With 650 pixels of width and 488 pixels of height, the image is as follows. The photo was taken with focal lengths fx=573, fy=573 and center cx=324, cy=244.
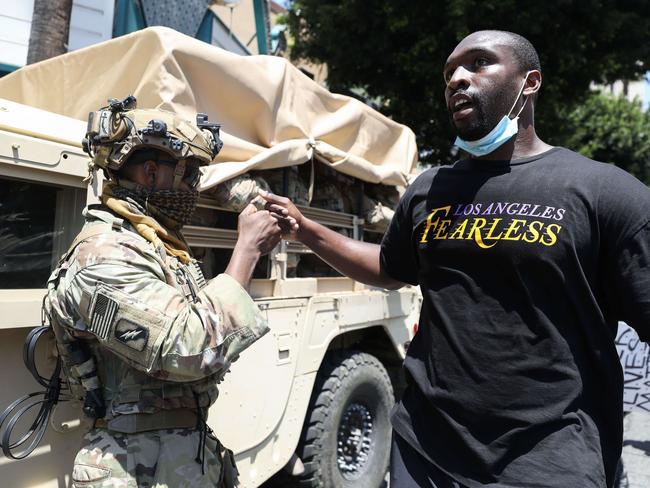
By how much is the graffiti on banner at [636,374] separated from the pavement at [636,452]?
5.6 inches

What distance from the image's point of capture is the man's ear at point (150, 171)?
1.82m

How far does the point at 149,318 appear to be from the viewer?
1529 millimetres

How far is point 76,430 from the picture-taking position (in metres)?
Result: 2.06

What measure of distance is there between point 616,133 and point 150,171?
19.8m

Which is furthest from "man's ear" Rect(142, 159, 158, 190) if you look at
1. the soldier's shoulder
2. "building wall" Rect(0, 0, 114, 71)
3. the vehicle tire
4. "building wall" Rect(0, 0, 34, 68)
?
"building wall" Rect(0, 0, 34, 68)

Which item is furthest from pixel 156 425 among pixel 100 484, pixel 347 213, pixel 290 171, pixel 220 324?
pixel 347 213

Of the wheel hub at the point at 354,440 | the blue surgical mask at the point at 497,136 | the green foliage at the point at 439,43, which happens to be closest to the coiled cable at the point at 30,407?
the blue surgical mask at the point at 497,136

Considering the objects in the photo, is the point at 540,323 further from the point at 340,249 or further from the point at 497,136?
the point at 340,249

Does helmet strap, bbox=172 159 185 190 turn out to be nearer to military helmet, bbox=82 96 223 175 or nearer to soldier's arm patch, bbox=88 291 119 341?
military helmet, bbox=82 96 223 175

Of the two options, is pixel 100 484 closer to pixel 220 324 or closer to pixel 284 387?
pixel 220 324

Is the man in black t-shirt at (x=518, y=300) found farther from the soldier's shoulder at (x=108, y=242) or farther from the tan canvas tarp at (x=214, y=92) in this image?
the tan canvas tarp at (x=214, y=92)

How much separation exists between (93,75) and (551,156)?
2289 millimetres

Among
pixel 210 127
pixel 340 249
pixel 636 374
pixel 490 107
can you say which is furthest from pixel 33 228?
pixel 636 374

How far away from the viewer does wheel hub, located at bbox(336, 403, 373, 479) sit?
11.6 feet
